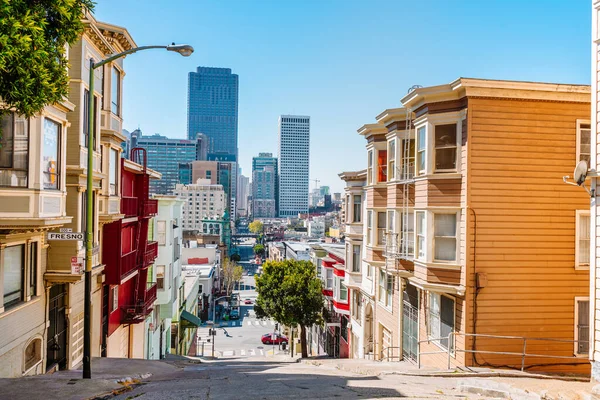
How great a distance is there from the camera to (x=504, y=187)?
50.9ft

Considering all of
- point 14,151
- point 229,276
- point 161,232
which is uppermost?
point 14,151

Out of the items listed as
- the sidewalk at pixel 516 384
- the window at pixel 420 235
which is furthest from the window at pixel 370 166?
the sidewalk at pixel 516 384

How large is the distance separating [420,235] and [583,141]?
20.0 ft

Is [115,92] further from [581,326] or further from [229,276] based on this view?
[229,276]

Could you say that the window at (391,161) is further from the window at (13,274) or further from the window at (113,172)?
the window at (13,274)

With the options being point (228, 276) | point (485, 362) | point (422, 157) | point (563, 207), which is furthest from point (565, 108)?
point (228, 276)

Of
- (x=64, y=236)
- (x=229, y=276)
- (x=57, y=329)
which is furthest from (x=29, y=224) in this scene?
(x=229, y=276)

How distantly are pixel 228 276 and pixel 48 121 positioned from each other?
86.0 meters

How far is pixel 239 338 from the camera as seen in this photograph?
60.4m

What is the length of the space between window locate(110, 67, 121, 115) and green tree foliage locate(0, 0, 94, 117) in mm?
10097

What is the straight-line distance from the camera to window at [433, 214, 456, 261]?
1596cm

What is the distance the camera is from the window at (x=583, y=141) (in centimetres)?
1559

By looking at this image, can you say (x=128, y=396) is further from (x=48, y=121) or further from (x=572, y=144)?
(x=572, y=144)

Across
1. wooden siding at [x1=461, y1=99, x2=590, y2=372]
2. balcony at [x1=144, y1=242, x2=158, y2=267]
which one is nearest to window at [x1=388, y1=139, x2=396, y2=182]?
wooden siding at [x1=461, y1=99, x2=590, y2=372]
